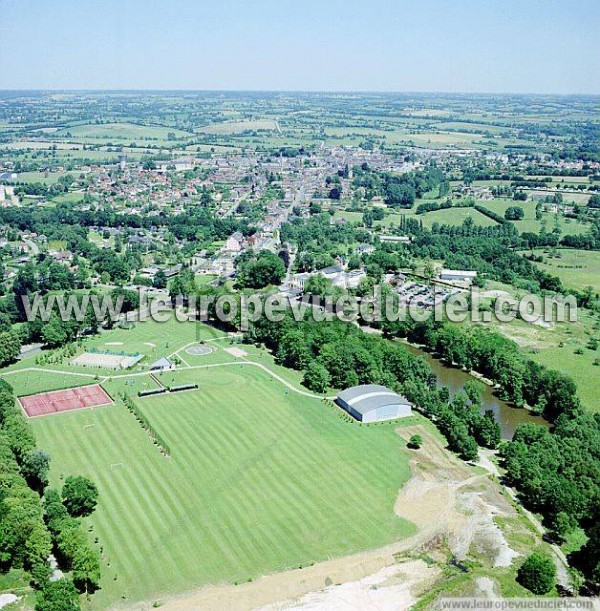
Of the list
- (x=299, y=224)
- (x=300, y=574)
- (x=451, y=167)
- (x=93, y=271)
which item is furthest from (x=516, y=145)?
(x=300, y=574)

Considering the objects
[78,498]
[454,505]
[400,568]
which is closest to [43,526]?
[78,498]

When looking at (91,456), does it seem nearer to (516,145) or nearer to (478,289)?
(478,289)

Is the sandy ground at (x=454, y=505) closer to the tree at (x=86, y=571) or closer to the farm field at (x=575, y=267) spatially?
the tree at (x=86, y=571)

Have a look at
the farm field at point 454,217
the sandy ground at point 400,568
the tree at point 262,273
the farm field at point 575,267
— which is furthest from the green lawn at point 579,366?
the farm field at point 454,217

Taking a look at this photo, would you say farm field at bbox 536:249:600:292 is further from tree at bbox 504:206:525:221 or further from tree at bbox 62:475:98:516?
tree at bbox 62:475:98:516

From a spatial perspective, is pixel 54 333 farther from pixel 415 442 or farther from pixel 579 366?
pixel 579 366

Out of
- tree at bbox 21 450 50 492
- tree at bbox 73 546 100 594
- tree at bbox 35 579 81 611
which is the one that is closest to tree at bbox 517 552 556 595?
tree at bbox 73 546 100 594
